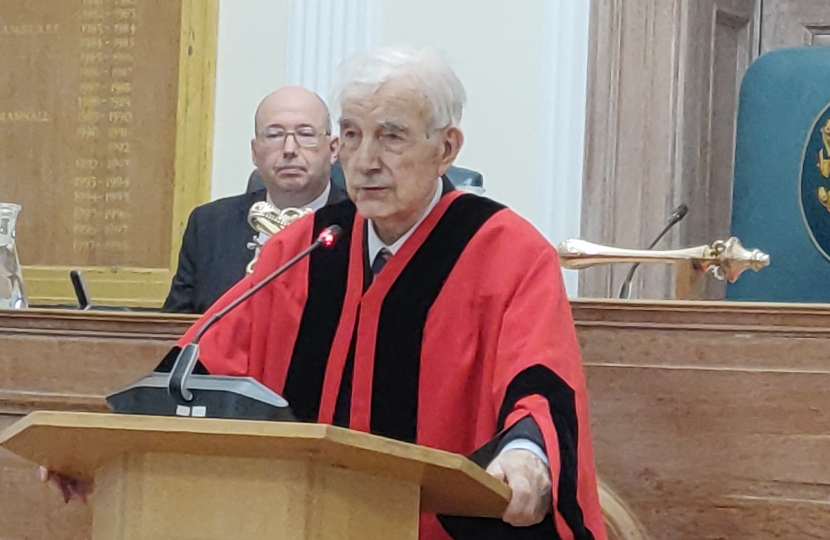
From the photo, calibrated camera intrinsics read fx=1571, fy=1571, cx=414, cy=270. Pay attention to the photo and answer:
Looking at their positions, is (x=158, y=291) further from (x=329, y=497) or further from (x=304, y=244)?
(x=329, y=497)

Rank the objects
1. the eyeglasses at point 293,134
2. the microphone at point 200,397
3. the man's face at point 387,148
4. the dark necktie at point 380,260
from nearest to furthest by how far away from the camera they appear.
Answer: the microphone at point 200,397
the man's face at point 387,148
the dark necktie at point 380,260
the eyeglasses at point 293,134

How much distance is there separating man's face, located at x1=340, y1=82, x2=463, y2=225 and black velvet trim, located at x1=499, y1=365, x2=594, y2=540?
382 mm

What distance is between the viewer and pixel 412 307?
251 cm

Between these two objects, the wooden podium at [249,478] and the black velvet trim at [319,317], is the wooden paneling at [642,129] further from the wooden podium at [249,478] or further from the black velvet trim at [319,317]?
the wooden podium at [249,478]

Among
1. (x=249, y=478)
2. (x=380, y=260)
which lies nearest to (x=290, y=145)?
(x=380, y=260)

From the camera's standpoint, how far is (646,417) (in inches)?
111

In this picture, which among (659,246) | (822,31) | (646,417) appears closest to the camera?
(646,417)

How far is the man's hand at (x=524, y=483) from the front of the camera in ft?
6.72

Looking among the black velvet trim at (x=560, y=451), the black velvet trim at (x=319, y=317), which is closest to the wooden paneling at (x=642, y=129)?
the black velvet trim at (x=319, y=317)

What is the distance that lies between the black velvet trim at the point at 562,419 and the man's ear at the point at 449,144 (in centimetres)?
43

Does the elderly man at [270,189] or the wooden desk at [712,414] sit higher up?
the elderly man at [270,189]

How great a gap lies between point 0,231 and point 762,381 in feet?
5.45

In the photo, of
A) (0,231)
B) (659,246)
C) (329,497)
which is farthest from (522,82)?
(329,497)

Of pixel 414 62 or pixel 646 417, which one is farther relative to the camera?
pixel 646 417
